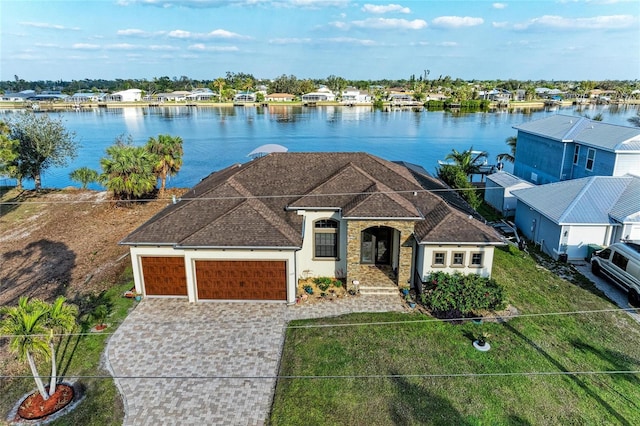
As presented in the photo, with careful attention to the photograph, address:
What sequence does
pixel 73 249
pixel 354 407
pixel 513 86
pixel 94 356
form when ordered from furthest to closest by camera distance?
pixel 513 86 → pixel 73 249 → pixel 94 356 → pixel 354 407

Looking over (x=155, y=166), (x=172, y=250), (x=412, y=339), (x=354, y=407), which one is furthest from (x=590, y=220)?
(x=155, y=166)

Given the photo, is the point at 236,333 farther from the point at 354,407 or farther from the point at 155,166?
the point at 155,166

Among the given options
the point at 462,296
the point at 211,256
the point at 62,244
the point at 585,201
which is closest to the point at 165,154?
the point at 62,244

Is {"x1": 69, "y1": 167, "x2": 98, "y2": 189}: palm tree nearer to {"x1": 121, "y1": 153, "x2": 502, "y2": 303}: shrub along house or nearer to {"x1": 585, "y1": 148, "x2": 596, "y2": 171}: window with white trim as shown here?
{"x1": 121, "y1": 153, "x2": 502, "y2": 303}: shrub along house

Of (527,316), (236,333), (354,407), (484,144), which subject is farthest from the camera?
(484,144)

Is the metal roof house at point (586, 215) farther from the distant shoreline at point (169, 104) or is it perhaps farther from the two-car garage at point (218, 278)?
the distant shoreline at point (169, 104)

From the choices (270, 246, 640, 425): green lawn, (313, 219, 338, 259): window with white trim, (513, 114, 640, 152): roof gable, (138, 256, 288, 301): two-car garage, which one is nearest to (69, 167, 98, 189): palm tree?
Result: (138, 256, 288, 301): two-car garage
